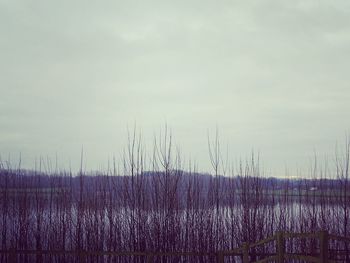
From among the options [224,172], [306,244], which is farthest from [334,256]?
[224,172]

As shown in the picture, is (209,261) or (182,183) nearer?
(209,261)

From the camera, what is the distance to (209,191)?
851cm

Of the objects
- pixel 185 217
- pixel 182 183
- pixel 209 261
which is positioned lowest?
pixel 209 261

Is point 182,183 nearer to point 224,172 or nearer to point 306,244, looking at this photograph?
point 224,172

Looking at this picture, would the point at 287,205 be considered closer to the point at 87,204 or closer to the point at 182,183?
the point at 182,183

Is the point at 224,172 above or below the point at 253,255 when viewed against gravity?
above

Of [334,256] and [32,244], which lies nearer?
[334,256]

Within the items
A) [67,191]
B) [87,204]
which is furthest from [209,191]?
[67,191]

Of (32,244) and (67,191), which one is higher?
(67,191)

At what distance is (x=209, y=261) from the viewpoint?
823cm

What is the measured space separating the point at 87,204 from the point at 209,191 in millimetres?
2418

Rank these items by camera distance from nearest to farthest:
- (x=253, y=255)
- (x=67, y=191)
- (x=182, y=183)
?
(x=253, y=255) < (x=182, y=183) < (x=67, y=191)

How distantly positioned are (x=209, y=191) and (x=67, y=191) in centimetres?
311

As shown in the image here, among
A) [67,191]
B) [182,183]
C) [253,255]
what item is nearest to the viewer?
[253,255]
